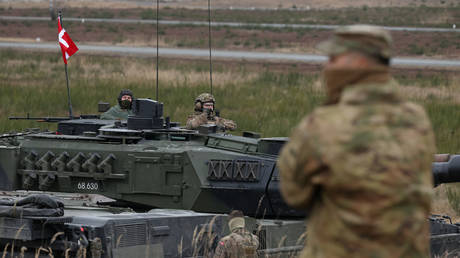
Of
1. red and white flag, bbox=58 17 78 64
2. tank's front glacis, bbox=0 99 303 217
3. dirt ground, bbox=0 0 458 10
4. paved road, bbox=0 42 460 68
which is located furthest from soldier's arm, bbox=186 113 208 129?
dirt ground, bbox=0 0 458 10

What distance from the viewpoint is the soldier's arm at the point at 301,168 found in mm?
4047

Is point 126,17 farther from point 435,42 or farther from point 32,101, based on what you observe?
point 32,101

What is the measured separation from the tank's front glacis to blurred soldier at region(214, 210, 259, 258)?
0.51m

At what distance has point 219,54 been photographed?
3747 centimetres

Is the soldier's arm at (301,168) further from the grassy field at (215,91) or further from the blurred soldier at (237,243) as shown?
the grassy field at (215,91)

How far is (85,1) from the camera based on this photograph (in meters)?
73.8

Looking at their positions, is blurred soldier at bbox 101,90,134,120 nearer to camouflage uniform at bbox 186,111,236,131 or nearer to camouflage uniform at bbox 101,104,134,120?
camouflage uniform at bbox 101,104,134,120

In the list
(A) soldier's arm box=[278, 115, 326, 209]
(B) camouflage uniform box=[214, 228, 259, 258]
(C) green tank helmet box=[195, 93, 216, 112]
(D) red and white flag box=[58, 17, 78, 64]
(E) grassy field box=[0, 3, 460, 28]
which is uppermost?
(E) grassy field box=[0, 3, 460, 28]

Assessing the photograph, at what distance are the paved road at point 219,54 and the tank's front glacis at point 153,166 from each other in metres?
24.9

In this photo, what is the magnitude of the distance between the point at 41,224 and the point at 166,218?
1140 millimetres

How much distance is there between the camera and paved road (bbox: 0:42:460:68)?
35.1 metres

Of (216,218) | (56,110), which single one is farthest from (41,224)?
(56,110)

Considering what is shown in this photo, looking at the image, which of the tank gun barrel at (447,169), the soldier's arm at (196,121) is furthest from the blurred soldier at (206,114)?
the tank gun barrel at (447,169)

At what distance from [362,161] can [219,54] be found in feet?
110
